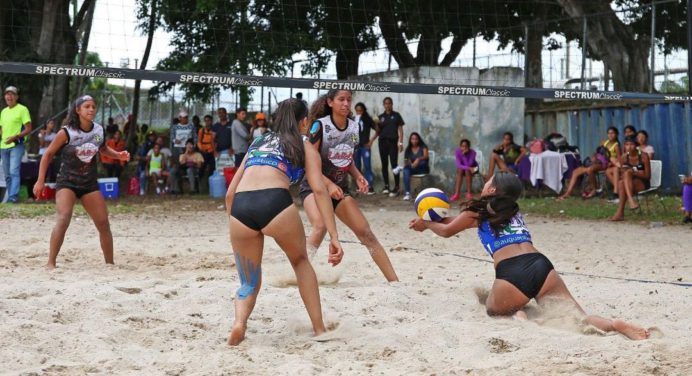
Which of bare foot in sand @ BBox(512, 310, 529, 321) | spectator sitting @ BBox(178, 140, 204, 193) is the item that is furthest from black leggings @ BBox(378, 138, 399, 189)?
bare foot in sand @ BBox(512, 310, 529, 321)

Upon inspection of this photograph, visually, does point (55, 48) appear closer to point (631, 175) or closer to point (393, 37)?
point (393, 37)

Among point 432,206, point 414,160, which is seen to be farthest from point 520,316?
point 414,160

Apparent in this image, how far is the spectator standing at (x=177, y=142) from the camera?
17734 mm

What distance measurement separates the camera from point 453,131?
17.8m

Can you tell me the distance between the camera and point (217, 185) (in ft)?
55.9

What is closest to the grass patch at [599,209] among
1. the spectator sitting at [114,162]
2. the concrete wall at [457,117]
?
the concrete wall at [457,117]

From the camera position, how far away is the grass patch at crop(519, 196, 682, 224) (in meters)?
13.0

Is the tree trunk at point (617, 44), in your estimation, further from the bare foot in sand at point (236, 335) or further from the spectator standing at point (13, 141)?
the bare foot in sand at point (236, 335)

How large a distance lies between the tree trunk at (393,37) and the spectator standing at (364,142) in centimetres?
280

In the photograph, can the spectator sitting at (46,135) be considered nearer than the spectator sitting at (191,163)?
Yes

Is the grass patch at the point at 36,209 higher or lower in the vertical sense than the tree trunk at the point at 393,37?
lower

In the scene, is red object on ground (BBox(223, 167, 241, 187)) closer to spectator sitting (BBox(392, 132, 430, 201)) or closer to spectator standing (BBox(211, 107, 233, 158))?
spectator standing (BBox(211, 107, 233, 158))

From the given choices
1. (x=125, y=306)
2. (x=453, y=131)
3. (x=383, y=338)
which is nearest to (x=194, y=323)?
(x=125, y=306)

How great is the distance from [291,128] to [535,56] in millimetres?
14286
